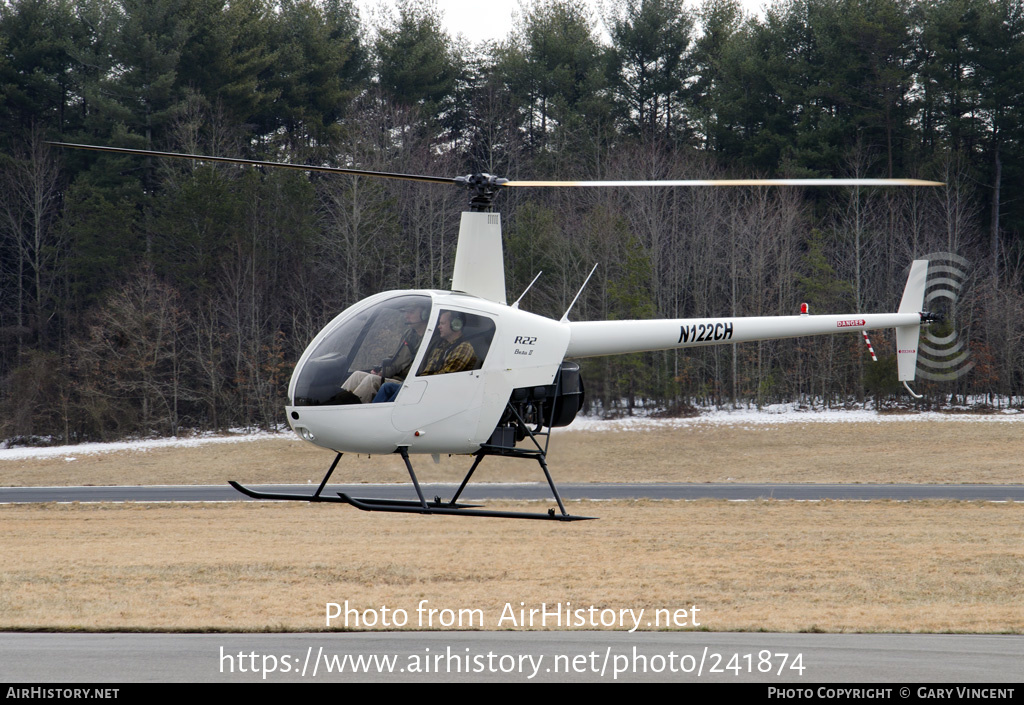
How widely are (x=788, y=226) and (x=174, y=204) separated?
1057 inches

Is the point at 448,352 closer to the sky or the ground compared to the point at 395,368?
closer to the sky

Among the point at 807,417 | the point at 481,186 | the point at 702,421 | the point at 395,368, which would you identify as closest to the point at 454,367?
the point at 395,368

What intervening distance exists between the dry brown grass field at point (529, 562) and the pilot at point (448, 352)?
1.45m

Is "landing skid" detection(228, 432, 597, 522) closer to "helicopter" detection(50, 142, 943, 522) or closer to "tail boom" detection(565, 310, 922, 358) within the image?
"helicopter" detection(50, 142, 943, 522)

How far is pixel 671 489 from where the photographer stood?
93.8 feet

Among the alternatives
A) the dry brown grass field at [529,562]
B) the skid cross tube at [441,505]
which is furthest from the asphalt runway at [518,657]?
the skid cross tube at [441,505]

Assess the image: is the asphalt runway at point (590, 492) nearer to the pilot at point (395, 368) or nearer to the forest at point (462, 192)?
the forest at point (462, 192)

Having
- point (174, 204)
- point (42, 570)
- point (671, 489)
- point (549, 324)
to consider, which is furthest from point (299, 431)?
point (174, 204)

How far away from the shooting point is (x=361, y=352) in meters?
8.89

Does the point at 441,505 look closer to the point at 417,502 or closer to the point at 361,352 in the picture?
the point at 417,502

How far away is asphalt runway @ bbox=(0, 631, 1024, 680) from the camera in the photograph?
10.9 meters

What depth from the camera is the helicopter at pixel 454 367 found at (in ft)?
29.1

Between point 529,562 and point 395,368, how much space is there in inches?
383
